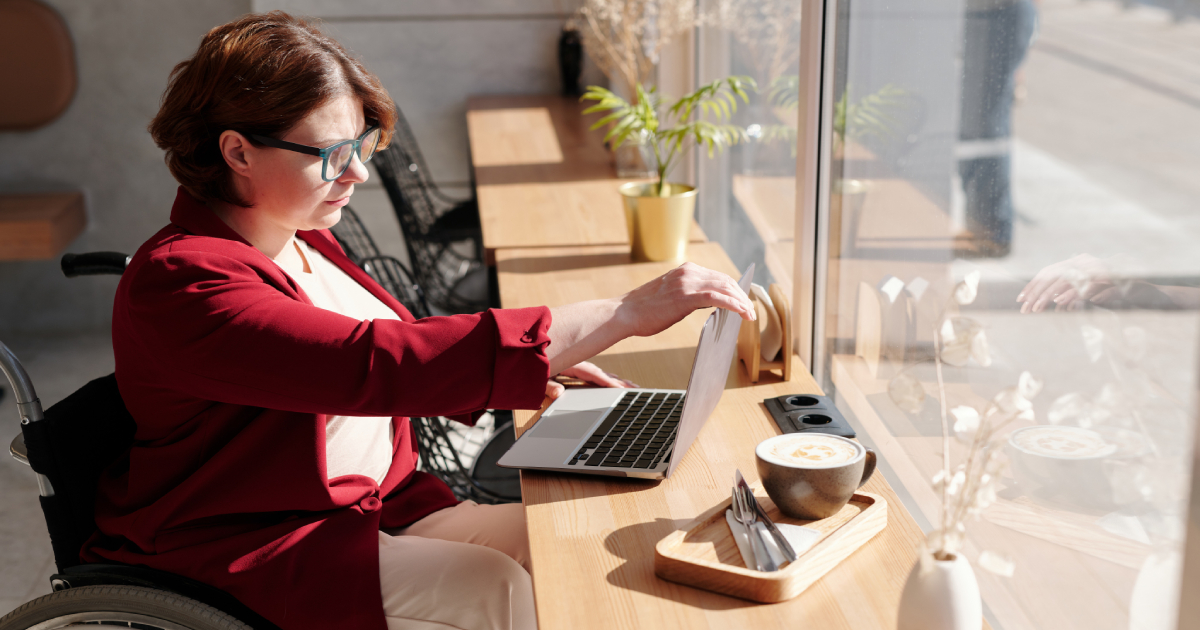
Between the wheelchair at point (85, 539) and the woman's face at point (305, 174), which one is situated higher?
the woman's face at point (305, 174)

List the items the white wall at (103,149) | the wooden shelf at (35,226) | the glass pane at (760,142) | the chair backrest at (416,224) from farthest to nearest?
the white wall at (103,149)
the wooden shelf at (35,226)
the chair backrest at (416,224)
the glass pane at (760,142)

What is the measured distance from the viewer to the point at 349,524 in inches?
49.8

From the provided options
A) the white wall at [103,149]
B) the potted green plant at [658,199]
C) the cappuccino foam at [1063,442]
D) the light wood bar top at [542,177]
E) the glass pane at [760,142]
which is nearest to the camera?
the cappuccino foam at [1063,442]

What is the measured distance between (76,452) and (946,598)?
1101 millimetres

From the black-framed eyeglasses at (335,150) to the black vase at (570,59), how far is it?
300 centimetres

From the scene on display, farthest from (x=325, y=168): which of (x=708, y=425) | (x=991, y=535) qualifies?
(x=991, y=535)

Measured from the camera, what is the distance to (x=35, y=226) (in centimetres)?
370

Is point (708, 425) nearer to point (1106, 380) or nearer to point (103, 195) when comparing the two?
point (1106, 380)

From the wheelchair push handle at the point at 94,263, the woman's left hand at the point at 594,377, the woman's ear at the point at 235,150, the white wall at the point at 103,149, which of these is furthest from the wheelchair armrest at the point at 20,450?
the white wall at the point at 103,149

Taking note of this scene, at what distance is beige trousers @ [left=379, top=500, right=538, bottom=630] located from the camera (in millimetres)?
1244

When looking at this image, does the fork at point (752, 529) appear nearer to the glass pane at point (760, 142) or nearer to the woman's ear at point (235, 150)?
the woman's ear at point (235, 150)

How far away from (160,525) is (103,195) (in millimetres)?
3596

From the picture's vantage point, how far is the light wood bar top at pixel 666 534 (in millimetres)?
949

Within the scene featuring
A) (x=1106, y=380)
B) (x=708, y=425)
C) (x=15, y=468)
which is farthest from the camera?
(x=15, y=468)
